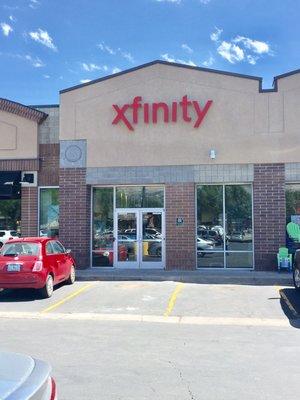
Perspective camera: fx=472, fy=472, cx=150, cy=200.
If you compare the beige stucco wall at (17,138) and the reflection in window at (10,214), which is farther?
the reflection in window at (10,214)

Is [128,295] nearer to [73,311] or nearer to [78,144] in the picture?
[73,311]

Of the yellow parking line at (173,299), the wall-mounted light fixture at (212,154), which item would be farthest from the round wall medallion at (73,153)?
the yellow parking line at (173,299)

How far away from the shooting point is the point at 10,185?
17.9 meters

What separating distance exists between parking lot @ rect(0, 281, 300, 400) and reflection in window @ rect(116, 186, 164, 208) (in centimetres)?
439

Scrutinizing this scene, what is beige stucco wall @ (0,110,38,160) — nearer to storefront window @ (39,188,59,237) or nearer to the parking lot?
storefront window @ (39,188,59,237)

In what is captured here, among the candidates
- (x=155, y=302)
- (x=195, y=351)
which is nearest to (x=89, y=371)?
(x=195, y=351)

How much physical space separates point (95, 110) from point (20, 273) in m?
8.06

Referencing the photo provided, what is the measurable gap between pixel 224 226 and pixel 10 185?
26.8 feet

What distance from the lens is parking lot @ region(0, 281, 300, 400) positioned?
541cm

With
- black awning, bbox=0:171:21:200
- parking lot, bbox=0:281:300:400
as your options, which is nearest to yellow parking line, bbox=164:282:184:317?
parking lot, bbox=0:281:300:400

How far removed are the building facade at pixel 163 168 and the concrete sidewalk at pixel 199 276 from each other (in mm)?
843

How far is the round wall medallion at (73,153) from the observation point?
1759 cm

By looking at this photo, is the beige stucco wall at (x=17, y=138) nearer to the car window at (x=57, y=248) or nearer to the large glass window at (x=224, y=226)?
the car window at (x=57, y=248)

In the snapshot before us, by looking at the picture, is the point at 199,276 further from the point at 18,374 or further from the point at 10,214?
the point at 18,374
